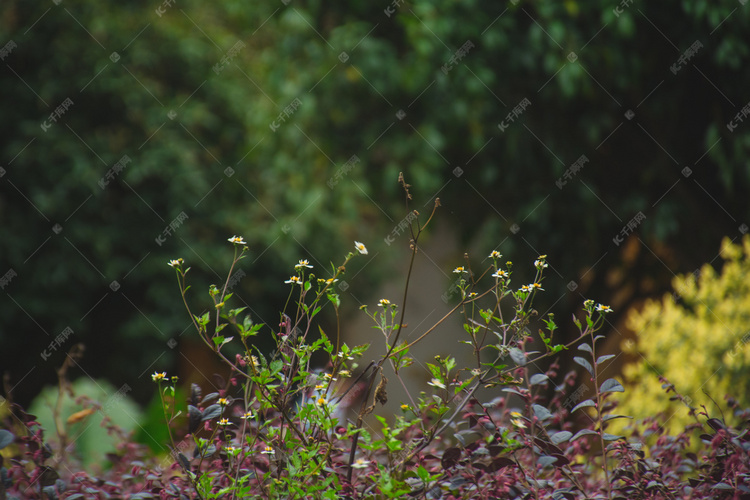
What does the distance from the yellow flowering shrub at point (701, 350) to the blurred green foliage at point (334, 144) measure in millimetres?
1071

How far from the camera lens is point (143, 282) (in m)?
6.70

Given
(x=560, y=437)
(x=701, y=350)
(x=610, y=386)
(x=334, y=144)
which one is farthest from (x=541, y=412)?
(x=334, y=144)

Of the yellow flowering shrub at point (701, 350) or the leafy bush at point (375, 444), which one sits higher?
the yellow flowering shrub at point (701, 350)

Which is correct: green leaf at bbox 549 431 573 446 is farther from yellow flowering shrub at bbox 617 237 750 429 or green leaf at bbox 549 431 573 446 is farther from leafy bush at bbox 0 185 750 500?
yellow flowering shrub at bbox 617 237 750 429

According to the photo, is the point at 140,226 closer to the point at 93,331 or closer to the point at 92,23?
the point at 93,331

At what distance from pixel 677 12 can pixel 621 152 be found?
1015 mm

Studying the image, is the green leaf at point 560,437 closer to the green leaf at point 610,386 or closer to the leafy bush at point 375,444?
the leafy bush at point 375,444

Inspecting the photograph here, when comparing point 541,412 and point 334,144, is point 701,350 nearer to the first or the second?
point 541,412

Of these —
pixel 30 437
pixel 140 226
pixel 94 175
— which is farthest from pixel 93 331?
pixel 30 437

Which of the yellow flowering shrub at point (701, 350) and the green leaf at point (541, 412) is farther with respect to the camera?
the yellow flowering shrub at point (701, 350)

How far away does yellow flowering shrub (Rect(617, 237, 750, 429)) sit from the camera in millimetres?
3307

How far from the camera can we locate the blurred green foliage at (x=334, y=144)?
4547 millimetres

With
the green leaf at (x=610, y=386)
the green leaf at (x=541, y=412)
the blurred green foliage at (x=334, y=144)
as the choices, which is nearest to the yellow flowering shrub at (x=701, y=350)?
the blurred green foliage at (x=334, y=144)

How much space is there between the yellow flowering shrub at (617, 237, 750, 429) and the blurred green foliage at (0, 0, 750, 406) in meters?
1.07
